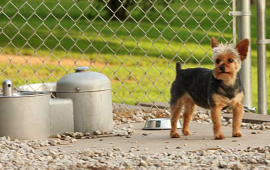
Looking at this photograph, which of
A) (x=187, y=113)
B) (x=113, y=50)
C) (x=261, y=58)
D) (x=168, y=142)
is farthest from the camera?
(x=113, y=50)

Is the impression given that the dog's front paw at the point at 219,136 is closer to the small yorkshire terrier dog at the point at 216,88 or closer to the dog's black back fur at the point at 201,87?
the small yorkshire terrier dog at the point at 216,88

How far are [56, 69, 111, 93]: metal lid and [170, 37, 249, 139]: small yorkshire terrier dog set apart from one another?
0.60 metres

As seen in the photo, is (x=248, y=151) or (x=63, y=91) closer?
(x=248, y=151)

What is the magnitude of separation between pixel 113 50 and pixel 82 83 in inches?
317

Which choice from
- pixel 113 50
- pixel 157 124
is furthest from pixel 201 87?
pixel 113 50

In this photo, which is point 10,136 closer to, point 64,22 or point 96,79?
point 96,79

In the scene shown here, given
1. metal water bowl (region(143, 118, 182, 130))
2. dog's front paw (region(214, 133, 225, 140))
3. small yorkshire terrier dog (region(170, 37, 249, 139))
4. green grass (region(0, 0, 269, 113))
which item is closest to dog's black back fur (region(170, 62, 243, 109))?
small yorkshire terrier dog (region(170, 37, 249, 139))

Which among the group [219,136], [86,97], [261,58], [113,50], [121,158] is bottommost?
[121,158]

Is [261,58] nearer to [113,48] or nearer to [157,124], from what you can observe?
[157,124]

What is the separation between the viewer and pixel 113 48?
14203mm

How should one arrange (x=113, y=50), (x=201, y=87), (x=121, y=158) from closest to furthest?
(x=121, y=158), (x=201, y=87), (x=113, y=50)

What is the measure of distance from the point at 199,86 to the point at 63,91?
1.10m

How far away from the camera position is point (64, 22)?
18.4 m

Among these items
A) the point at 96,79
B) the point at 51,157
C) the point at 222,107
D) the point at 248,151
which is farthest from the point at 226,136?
the point at 51,157
